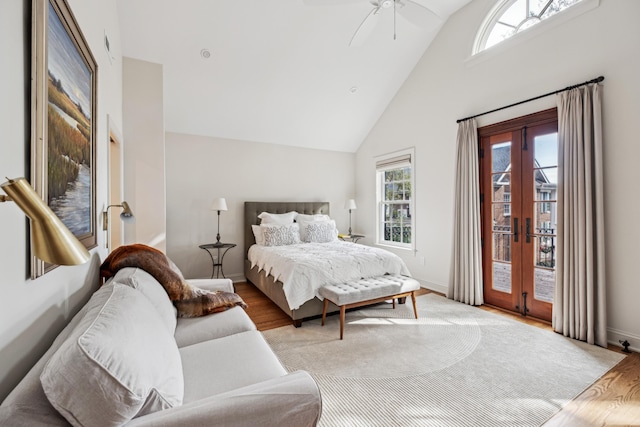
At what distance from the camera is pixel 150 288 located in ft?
5.44

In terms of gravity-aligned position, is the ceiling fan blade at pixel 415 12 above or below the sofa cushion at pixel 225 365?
above

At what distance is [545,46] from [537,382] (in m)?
3.23

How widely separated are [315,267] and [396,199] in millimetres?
2649

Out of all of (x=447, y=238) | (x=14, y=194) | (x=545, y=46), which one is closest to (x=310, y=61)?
(x=545, y=46)

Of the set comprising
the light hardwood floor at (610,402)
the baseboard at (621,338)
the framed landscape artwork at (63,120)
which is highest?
the framed landscape artwork at (63,120)

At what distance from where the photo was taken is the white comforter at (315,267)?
298 cm

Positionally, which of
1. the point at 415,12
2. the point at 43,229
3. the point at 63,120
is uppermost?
the point at 415,12

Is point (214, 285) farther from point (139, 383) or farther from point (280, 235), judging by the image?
point (280, 235)

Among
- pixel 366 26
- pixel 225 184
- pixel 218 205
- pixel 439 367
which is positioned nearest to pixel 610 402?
pixel 439 367

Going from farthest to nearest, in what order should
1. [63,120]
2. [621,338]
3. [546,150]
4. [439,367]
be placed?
1. [546,150]
2. [621,338]
3. [439,367]
4. [63,120]

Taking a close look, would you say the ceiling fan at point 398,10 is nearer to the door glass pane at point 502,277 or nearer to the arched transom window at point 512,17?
the arched transom window at point 512,17

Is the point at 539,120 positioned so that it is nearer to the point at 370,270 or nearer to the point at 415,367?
the point at 370,270

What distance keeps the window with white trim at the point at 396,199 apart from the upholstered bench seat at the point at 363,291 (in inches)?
64.7

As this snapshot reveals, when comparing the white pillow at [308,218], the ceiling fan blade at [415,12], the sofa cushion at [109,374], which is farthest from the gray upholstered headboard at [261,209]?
the sofa cushion at [109,374]
